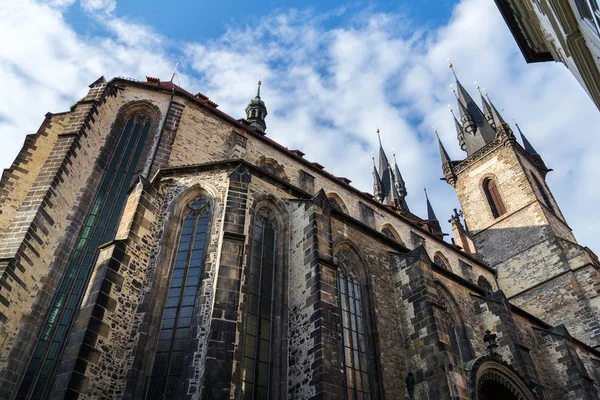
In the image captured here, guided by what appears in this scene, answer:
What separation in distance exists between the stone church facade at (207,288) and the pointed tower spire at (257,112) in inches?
330

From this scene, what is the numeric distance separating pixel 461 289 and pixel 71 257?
1203cm

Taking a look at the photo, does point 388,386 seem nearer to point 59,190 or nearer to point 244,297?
point 244,297

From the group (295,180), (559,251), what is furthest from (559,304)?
(295,180)

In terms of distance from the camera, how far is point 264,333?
10016 mm

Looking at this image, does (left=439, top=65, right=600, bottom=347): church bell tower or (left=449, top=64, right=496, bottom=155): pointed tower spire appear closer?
(left=439, top=65, right=600, bottom=347): church bell tower

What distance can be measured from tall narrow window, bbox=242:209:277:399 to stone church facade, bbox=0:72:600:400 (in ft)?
0.11

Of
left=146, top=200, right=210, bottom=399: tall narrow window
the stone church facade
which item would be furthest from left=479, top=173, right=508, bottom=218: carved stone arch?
left=146, top=200, right=210, bottom=399: tall narrow window

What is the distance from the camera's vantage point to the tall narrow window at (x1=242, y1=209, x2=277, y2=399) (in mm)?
9250

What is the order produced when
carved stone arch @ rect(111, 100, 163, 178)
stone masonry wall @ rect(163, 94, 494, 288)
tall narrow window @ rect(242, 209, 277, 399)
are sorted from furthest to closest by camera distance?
stone masonry wall @ rect(163, 94, 494, 288) → carved stone arch @ rect(111, 100, 163, 178) → tall narrow window @ rect(242, 209, 277, 399)

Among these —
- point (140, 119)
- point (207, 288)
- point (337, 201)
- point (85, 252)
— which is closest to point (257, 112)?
point (337, 201)

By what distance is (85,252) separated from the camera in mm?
12211

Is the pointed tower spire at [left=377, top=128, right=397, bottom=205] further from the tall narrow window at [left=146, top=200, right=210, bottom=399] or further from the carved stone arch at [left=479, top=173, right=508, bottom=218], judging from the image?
the tall narrow window at [left=146, top=200, right=210, bottom=399]

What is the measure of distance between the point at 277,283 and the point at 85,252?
17.2 feet

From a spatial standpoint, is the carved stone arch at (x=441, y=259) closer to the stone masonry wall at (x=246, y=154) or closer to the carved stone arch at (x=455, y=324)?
the stone masonry wall at (x=246, y=154)
